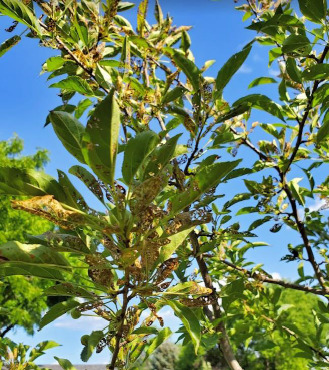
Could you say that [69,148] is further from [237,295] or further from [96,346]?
[237,295]

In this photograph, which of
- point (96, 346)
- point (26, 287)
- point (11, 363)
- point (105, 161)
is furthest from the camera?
point (26, 287)

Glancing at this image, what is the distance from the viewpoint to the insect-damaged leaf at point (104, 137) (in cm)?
60

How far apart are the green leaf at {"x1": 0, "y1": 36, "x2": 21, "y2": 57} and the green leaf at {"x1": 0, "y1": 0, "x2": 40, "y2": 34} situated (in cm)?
16

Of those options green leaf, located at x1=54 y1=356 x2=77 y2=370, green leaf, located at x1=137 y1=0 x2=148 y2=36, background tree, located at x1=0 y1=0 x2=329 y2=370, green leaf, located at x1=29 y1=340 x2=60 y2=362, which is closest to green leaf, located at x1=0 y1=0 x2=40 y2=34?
background tree, located at x1=0 y1=0 x2=329 y2=370

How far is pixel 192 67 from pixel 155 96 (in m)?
0.26

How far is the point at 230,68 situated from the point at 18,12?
0.61 m

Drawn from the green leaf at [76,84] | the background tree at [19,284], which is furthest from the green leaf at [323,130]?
the background tree at [19,284]

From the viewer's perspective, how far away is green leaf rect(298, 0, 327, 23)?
4.27 feet

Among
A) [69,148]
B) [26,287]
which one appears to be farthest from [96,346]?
[26,287]

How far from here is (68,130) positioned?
71 cm

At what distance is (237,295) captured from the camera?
1.55 m

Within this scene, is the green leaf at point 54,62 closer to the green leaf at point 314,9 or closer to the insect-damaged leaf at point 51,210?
the insect-damaged leaf at point 51,210

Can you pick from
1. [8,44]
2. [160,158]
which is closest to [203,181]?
[160,158]

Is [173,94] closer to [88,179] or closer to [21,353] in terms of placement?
[88,179]
